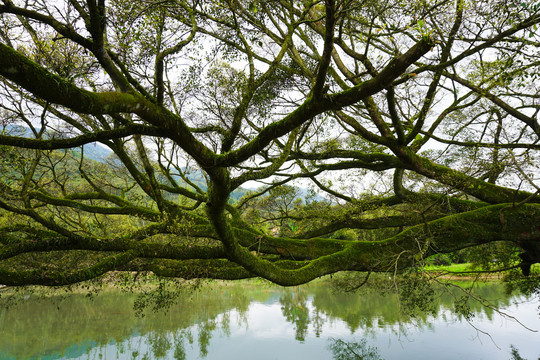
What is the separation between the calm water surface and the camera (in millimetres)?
8359

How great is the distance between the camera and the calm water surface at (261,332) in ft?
27.4

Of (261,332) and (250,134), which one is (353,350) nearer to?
(261,332)

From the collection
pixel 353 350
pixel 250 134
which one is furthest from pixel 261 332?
pixel 250 134

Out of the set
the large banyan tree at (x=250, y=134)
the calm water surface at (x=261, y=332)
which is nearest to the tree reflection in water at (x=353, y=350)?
the calm water surface at (x=261, y=332)

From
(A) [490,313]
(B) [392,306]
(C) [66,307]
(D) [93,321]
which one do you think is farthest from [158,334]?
(A) [490,313]

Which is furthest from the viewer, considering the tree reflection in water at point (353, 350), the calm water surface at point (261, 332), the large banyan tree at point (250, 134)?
the calm water surface at point (261, 332)

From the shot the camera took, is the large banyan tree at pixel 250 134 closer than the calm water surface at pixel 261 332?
Yes

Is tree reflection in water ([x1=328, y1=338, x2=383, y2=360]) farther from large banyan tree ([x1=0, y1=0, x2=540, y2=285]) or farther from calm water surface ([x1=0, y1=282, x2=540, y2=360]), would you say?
large banyan tree ([x1=0, y1=0, x2=540, y2=285])

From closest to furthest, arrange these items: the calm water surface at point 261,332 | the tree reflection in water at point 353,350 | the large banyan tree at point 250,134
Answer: the large banyan tree at point 250,134, the tree reflection in water at point 353,350, the calm water surface at point 261,332

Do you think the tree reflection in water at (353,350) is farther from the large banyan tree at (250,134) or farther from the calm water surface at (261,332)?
the large banyan tree at (250,134)

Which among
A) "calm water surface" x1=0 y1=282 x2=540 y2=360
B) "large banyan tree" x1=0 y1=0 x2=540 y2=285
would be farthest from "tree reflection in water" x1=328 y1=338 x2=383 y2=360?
"large banyan tree" x1=0 y1=0 x2=540 y2=285

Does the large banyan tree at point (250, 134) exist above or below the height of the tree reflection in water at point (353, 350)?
above

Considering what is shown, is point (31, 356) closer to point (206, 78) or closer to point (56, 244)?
point (56, 244)

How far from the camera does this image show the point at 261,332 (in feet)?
34.5
